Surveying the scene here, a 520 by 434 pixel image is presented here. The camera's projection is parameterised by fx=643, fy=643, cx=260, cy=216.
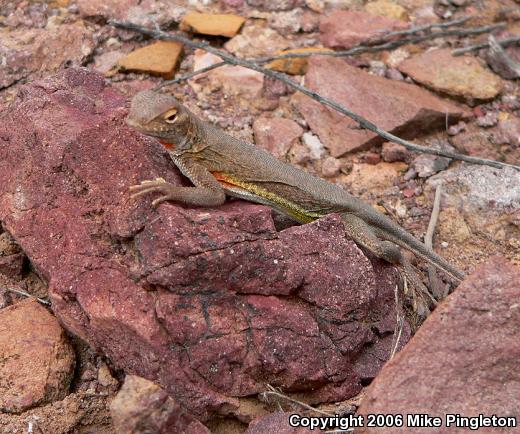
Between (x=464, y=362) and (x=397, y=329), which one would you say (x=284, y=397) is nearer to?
(x=397, y=329)

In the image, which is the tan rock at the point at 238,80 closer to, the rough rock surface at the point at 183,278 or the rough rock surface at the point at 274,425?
the rough rock surface at the point at 183,278

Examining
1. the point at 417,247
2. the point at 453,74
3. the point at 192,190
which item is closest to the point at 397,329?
the point at 417,247

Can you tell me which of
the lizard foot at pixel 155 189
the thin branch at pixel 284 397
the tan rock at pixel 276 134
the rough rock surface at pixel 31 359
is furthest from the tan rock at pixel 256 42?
the thin branch at pixel 284 397

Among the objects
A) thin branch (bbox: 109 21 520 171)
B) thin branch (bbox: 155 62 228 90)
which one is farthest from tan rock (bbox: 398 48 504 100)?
thin branch (bbox: 155 62 228 90)

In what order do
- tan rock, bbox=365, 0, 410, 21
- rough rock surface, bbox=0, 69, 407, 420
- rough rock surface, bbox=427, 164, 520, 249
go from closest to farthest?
rough rock surface, bbox=0, 69, 407, 420 → rough rock surface, bbox=427, 164, 520, 249 → tan rock, bbox=365, 0, 410, 21

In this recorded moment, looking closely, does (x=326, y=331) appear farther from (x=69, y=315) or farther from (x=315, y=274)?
(x=69, y=315)

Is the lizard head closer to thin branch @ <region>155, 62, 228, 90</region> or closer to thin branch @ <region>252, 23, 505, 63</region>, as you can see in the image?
thin branch @ <region>155, 62, 228, 90</region>
